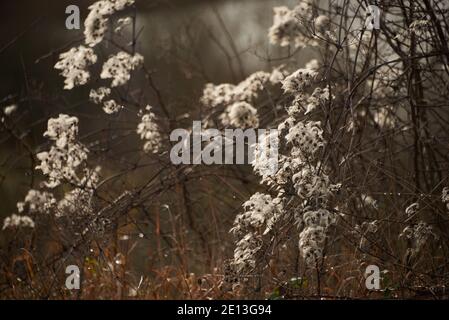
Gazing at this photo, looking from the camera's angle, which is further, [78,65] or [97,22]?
[97,22]

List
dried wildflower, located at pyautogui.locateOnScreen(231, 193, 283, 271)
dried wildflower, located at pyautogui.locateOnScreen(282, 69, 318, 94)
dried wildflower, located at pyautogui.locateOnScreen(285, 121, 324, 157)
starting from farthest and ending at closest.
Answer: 1. dried wildflower, located at pyautogui.locateOnScreen(282, 69, 318, 94)
2. dried wildflower, located at pyautogui.locateOnScreen(231, 193, 283, 271)
3. dried wildflower, located at pyautogui.locateOnScreen(285, 121, 324, 157)

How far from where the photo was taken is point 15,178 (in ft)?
29.8

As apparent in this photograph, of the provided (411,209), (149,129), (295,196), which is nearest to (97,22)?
(149,129)

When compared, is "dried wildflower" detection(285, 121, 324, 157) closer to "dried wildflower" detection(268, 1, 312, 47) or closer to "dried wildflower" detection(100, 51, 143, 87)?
"dried wildflower" detection(100, 51, 143, 87)

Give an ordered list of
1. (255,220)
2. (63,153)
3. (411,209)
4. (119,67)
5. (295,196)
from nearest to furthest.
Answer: (255,220), (295,196), (411,209), (63,153), (119,67)

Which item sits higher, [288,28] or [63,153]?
[288,28]

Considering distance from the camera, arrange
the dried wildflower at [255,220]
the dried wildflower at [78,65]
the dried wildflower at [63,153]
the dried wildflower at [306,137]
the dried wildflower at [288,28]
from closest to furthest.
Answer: the dried wildflower at [306,137], the dried wildflower at [255,220], the dried wildflower at [63,153], the dried wildflower at [78,65], the dried wildflower at [288,28]

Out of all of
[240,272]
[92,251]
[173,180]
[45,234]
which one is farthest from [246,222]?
[45,234]

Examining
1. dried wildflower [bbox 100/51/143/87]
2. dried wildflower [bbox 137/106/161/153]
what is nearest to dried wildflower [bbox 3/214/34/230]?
dried wildflower [bbox 137/106/161/153]

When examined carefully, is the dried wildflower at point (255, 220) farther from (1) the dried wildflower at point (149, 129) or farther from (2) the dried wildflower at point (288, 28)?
(2) the dried wildflower at point (288, 28)

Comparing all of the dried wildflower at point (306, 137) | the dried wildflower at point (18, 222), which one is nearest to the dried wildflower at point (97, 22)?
the dried wildflower at point (18, 222)

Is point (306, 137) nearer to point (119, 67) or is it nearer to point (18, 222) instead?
point (119, 67)

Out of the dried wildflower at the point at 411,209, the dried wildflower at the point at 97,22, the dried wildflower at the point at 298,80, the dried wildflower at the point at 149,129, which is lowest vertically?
the dried wildflower at the point at 411,209

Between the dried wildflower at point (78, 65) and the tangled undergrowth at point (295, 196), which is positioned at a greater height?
the dried wildflower at point (78, 65)
